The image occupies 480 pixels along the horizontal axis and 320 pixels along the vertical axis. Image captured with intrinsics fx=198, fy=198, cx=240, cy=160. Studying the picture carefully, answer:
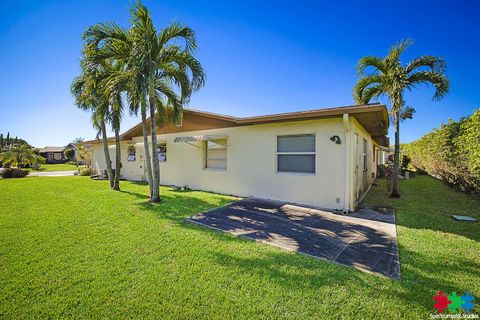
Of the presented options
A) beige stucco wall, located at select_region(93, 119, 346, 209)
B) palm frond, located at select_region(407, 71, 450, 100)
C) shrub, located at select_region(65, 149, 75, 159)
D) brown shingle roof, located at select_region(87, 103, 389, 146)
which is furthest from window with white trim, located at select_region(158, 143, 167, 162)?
shrub, located at select_region(65, 149, 75, 159)

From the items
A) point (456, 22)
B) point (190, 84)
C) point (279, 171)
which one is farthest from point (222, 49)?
point (456, 22)

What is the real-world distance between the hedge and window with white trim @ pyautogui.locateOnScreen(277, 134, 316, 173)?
7.13 m

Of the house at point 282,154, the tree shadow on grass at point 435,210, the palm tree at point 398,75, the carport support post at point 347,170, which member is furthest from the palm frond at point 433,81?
the carport support post at point 347,170

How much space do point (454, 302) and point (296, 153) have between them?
6650 millimetres

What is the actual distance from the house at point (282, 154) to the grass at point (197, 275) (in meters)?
3.09

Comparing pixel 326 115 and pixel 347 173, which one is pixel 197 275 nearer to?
pixel 347 173

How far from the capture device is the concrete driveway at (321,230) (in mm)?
4301

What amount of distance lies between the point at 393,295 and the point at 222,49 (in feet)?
42.0

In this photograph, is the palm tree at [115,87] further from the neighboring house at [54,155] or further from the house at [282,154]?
the neighboring house at [54,155]

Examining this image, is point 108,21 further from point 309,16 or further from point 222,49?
point 309,16

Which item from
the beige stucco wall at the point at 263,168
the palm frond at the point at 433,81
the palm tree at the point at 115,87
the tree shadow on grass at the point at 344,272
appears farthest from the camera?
the palm frond at the point at 433,81

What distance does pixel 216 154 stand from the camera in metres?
12.4

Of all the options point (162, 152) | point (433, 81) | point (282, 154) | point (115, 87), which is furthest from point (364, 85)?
point (162, 152)

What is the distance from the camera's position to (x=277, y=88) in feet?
50.2
